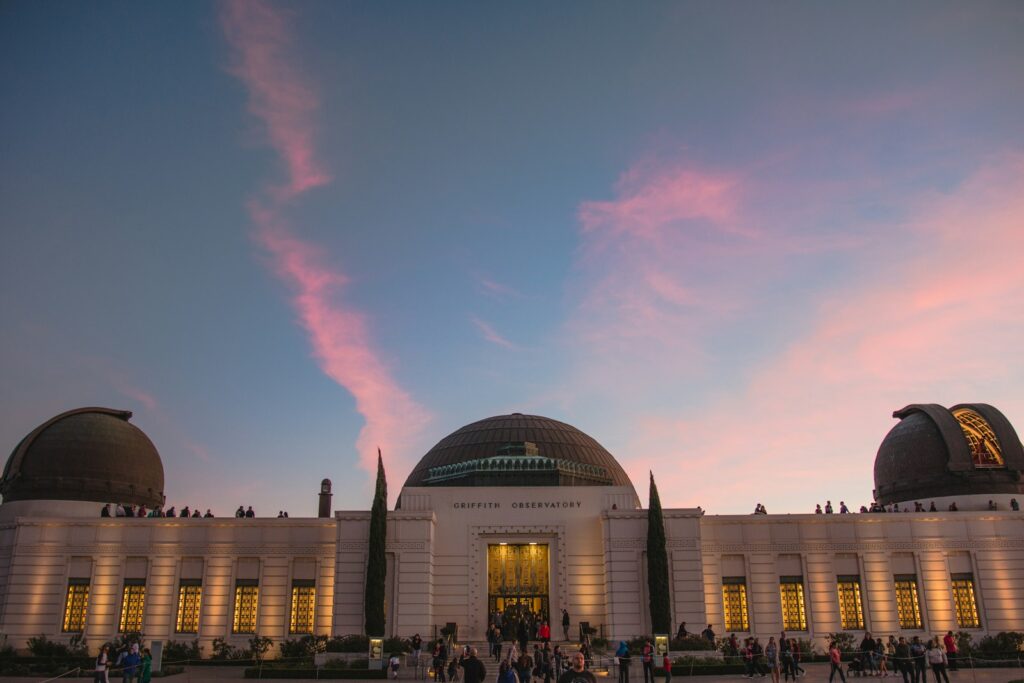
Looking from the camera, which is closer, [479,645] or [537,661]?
[537,661]

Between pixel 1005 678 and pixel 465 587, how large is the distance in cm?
2333

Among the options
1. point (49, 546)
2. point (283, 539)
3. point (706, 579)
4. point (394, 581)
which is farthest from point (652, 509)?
point (49, 546)

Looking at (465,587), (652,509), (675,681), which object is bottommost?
(675,681)

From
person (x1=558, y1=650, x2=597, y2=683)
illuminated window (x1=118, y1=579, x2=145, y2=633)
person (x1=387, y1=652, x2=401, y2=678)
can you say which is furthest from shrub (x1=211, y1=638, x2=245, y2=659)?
person (x1=558, y1=650, x2=597, y2=683)

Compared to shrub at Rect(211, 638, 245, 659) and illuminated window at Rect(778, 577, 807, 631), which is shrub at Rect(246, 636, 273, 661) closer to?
shrub at Rect(211, 638, 245, 659)

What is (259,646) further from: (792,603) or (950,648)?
(950,648)

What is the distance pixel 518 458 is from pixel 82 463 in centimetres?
2469

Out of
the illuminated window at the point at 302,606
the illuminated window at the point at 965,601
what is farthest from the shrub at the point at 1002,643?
the illuminated window at the point at 302,606

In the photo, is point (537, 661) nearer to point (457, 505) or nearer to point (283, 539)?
point (457, 505)

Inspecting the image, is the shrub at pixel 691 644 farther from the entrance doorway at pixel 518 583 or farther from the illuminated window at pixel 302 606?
the illuminated window at pixel 302 606

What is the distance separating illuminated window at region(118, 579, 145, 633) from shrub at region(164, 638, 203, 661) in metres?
2.74

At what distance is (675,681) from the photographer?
31156mm

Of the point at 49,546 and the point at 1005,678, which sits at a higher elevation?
the point at 49,546

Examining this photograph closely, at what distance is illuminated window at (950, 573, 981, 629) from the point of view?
40312 millimetres
